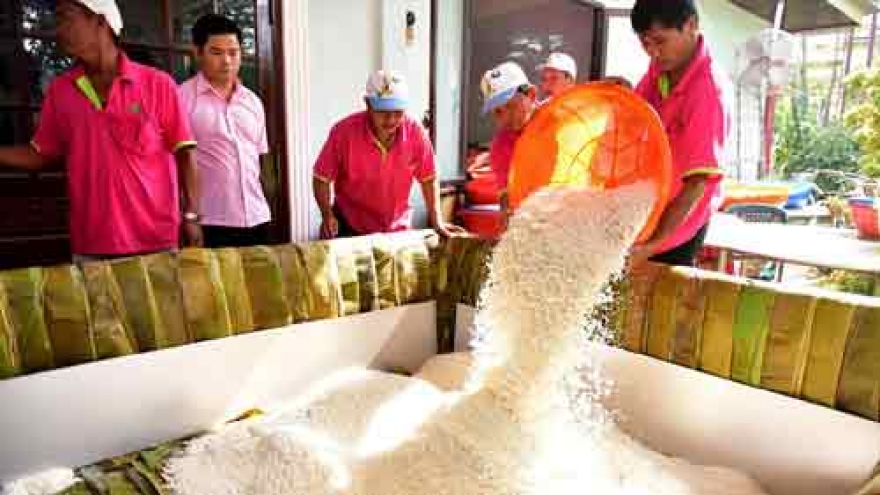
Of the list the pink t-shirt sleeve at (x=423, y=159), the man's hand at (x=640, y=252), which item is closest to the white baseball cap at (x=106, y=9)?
the pink t-shirt sleeve at (x=423, y=159)

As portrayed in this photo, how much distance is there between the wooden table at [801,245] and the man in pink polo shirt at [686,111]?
1.03 m

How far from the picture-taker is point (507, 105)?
2064mm

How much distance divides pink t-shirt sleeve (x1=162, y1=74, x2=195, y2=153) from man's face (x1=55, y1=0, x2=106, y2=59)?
Result: 195 mm

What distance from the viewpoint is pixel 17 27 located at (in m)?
2.39

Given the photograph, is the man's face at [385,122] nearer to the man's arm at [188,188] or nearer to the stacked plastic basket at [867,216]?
the man's arm at [188,188]

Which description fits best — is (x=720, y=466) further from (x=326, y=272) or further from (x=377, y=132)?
(x=377, y=132)

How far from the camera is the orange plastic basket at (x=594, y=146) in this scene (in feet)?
4.99

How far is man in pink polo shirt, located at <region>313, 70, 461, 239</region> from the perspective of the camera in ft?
7.16

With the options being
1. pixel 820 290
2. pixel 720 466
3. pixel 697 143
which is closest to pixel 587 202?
pixel 697 143

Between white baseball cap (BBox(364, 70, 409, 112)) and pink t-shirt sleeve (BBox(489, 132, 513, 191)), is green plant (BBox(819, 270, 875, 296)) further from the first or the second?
white baseball cap (BBox(364, 70, 409, 112))

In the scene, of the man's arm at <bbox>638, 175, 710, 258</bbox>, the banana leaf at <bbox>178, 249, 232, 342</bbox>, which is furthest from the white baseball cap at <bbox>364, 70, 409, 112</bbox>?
the man's arm at <bbox>638, 175, 710, 258</bbox>

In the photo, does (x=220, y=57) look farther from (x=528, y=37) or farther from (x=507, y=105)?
(x=528, y=37)

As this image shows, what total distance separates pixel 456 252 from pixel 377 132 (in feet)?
1.72

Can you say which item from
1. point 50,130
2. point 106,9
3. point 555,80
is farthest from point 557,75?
point 50,130
